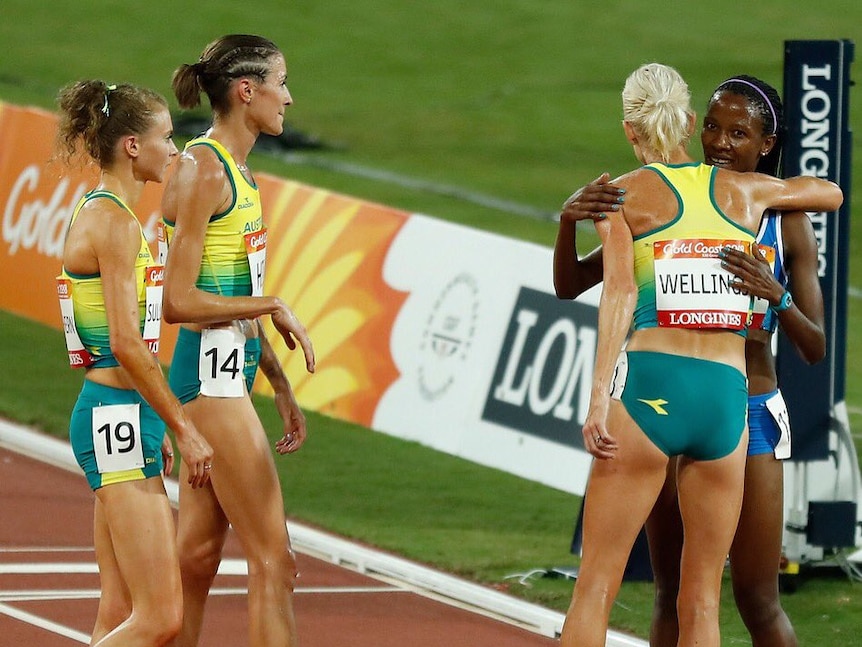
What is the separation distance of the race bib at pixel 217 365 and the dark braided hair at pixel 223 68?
73 cm

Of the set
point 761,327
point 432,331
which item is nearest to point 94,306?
point 761,327

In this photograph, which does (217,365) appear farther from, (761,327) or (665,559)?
(761,327)

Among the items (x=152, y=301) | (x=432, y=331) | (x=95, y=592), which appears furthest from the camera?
(x=432, y=331)

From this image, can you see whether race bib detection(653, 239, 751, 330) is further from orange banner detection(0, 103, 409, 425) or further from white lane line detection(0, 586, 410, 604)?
orange banner detection(0, 103, 409, 425)

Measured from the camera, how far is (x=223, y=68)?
5.55 metres

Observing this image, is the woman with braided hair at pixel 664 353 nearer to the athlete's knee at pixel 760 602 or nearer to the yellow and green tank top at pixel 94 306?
the athlete's knee at pixel 760 602

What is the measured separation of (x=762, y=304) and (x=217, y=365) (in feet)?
5.74

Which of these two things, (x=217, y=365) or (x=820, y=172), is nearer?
(x=217, y=365)

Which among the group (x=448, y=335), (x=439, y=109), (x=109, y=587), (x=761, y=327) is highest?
(x=439, y=109)

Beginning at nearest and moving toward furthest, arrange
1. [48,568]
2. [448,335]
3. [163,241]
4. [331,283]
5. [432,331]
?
[163,241] < [48,568] < [448,335] < [432,331] < [331,283]

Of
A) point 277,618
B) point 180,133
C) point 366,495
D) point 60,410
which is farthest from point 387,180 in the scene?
point 277,618

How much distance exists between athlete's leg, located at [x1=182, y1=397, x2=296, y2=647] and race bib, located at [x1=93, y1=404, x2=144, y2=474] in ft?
1.15

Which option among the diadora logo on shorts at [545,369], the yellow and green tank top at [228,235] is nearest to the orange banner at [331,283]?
the diadora logo on shorts at [545,369]

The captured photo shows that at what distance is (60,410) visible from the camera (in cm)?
1188
